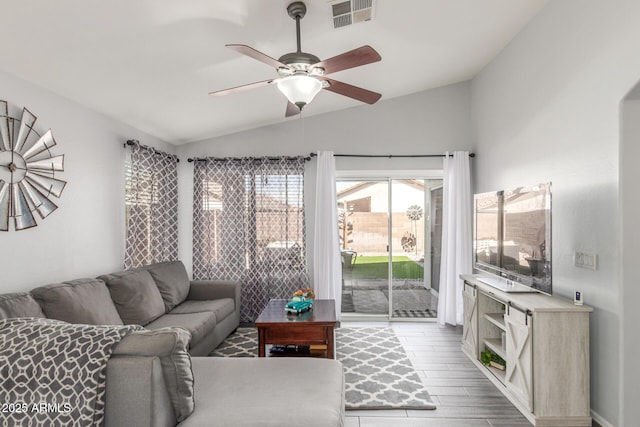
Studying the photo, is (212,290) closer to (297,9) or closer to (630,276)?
(297,9)

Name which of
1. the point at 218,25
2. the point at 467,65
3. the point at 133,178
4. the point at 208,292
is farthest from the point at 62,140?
the point at 467,65

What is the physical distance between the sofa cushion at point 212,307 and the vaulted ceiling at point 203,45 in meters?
2.00

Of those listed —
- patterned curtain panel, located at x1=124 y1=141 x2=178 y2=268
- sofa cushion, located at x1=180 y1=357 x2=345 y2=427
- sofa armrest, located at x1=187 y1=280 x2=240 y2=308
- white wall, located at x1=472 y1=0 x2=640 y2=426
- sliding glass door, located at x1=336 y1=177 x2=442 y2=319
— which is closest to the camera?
sofa cushion, located at x1=180 y1=357 x2=345 y2=427

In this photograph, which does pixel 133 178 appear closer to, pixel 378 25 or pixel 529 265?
pixel 378 25

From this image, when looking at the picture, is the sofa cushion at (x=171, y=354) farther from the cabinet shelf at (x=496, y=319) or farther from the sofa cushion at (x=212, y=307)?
the cabinet shelf at (x=496, y=319)

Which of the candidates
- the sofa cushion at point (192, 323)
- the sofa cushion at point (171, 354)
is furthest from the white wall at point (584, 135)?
the sofa cushion at point (192, 323)

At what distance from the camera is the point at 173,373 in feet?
5.10

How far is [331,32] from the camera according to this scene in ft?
9.57

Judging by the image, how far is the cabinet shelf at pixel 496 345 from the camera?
9.97 ft

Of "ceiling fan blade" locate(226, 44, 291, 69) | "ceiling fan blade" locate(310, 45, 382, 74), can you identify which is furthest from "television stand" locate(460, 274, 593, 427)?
"ceiling fan blade" locate(226, 44, 291, 69)

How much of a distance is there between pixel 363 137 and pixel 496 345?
292cm

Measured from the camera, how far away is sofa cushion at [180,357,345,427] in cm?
162

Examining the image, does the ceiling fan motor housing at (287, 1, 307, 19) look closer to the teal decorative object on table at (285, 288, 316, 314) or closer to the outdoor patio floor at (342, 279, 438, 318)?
the teal decorative object on table at (285, 288, 316, 314)

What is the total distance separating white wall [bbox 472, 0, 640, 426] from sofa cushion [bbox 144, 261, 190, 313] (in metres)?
3.56
